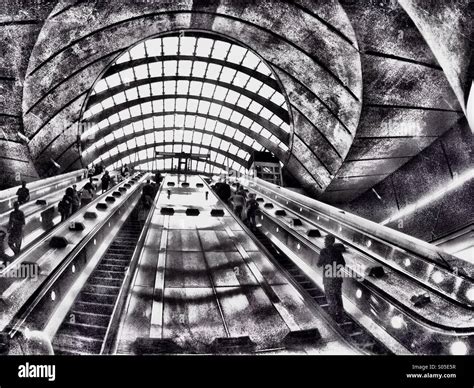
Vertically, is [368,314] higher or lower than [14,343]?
lower

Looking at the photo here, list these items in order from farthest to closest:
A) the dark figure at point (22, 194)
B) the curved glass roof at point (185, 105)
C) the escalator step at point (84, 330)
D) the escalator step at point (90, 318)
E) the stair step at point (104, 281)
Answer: the curved glass roof at point (185, 105), the dark figure at point (22, 194), the stair step at point (104, 281), the escalator step at point (90, 318), the escalator step at point (84, 330)

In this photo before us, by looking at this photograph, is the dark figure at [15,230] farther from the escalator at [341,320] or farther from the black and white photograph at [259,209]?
the escalator at [341,320]

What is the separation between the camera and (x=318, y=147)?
1594 centimetres

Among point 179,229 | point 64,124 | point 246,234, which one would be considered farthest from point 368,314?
point 64,124

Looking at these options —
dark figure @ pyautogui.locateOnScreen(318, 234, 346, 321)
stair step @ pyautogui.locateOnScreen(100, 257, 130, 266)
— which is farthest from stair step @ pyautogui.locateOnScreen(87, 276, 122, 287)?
dark figure @ pyautogui.locateOnScreen(318, 234, 346, 321)

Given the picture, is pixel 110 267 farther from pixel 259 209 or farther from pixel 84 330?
pixel 259 209

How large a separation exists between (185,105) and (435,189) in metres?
20.2

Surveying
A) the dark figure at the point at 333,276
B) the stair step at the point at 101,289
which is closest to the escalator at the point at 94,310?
the stair step at the point at 101,289

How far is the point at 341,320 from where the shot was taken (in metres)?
4.79

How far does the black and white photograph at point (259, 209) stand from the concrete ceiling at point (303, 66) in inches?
2.6

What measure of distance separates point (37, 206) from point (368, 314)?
27.5ft

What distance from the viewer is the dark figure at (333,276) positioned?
482 centimetres
